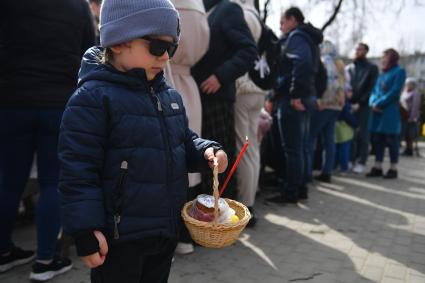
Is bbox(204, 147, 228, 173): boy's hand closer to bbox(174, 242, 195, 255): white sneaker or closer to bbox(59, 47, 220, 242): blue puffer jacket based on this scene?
bbox(59, 47, 220, 242): blue puffer jacket

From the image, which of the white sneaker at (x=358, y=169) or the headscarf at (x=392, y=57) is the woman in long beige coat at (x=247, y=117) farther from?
the white sneaker at (x=358, y=169)

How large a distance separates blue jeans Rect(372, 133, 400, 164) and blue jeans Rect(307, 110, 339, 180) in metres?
1.12

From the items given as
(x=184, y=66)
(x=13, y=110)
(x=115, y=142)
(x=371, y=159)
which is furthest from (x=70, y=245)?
(x=371, y=159)

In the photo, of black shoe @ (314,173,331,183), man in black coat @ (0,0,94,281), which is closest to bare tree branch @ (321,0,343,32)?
black shoe @ (314,173,331,183)

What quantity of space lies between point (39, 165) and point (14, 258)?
0.73 meters

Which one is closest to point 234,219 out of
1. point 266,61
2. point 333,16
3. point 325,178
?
point 266,61

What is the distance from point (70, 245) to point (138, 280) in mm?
1806

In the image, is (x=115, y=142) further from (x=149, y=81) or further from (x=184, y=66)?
(x=184, y=66)

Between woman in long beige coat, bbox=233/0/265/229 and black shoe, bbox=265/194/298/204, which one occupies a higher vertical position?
woman in long beige coat, bbox=233/0/265/229

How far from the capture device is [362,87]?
7.23 meters

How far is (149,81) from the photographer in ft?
5.56

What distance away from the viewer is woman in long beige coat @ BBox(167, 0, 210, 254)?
2.99 metres

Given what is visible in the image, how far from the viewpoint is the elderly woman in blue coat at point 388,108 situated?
681 centimetres

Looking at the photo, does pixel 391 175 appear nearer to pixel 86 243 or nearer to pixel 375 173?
pixel 375 173
